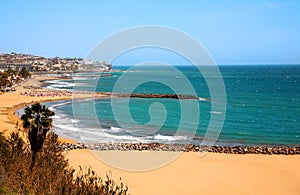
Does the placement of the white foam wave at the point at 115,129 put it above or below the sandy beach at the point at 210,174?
above

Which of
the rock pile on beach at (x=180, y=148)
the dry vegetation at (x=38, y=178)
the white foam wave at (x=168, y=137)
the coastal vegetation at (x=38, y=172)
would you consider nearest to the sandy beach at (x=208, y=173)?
the rock pile on beach at (x=180, y=148)

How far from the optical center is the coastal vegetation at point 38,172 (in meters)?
8.26

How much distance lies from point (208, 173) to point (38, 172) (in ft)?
32.7

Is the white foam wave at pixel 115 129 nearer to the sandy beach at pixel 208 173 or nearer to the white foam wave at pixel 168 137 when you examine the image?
the white foam wave at pixel 168 137

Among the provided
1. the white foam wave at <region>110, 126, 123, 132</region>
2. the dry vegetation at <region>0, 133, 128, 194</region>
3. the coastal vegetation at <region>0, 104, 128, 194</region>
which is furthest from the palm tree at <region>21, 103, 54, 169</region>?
the white foam wave at <region>110, 126, 123, 132</region>

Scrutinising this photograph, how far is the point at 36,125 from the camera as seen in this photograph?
39.9 ft

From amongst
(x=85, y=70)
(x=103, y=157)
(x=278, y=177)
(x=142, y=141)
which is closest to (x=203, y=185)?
(x=278, y=177)

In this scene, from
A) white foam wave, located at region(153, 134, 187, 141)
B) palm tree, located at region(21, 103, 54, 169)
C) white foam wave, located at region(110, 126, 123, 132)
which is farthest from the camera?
white foam wave, located at region(110, 126, 123, 132)

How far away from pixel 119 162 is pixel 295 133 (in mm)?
19376

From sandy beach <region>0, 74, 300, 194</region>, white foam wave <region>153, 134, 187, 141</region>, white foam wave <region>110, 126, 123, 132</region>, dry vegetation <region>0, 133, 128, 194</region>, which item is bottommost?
sandy beach <region>0, 74, 300, 194</region>

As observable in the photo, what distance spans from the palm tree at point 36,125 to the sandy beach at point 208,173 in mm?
4287

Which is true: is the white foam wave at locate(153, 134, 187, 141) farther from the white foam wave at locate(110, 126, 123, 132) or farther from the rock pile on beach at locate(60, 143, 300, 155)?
the white foam wave at locate(110, 126, 123, 132)

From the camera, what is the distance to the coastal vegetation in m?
8.26

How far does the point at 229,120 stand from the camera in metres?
38.9
